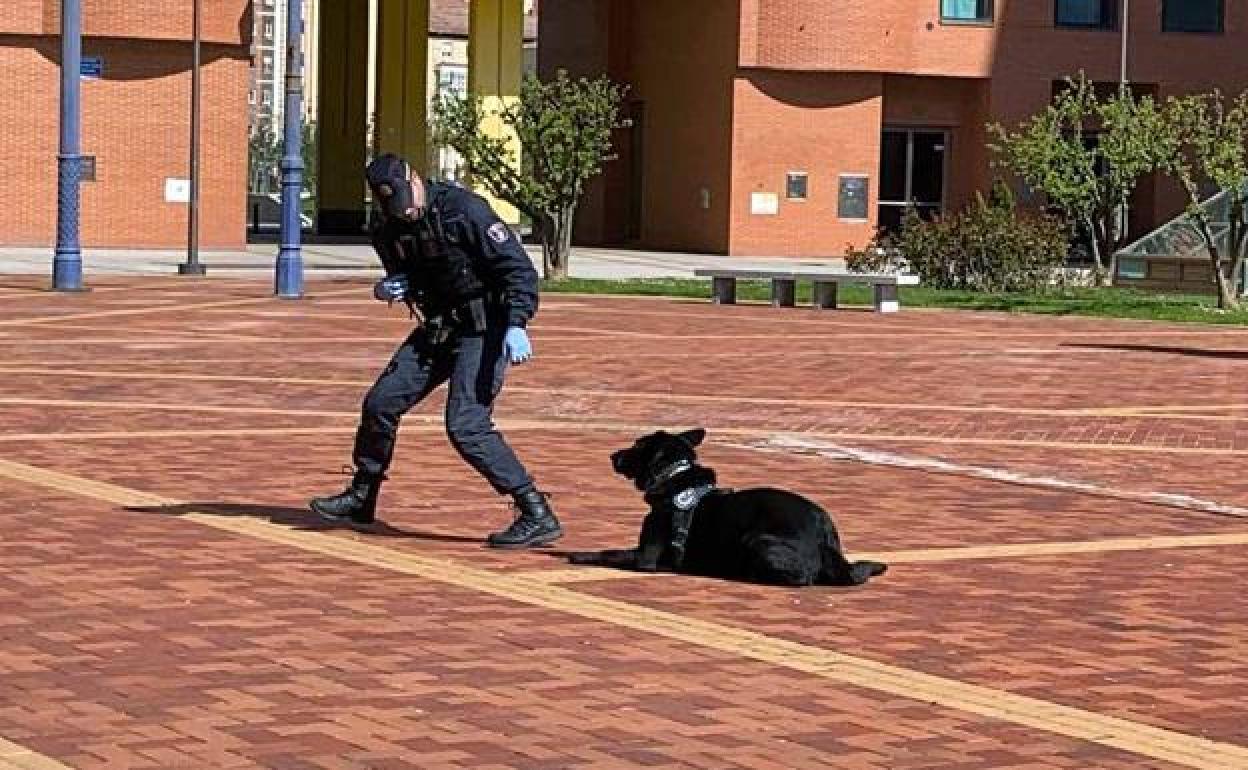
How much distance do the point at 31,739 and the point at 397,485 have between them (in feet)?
19.9

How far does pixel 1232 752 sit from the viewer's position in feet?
23.9

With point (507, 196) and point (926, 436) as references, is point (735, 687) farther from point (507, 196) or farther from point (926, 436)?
point (507, 196)

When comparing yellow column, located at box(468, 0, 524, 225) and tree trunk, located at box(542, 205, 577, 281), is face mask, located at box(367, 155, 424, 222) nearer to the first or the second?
tree trunk, located at box(542, 205, 577, 281)

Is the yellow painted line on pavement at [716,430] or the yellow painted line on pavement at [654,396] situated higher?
the yellow painted line on pavement at [654,396]

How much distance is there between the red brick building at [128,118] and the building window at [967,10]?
15.3 metres

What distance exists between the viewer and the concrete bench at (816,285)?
3133 cm

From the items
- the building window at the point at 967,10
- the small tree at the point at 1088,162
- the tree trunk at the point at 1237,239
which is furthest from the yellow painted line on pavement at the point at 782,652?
the building window at the point at 967,10

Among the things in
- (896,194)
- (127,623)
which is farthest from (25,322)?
(896,194)

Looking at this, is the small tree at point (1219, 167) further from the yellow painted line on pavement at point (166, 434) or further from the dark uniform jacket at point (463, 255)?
the dark uniform jacket at point (463, 255)

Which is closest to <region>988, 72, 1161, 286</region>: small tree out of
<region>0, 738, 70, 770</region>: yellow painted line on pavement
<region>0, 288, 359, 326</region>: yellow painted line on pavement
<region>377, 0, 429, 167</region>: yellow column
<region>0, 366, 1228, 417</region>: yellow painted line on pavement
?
<region>0, 288, 359, 326</region>: yellow painted line on pavement

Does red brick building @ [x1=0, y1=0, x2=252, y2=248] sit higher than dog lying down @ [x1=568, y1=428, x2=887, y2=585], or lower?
higher

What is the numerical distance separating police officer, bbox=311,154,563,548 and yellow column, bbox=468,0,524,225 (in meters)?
43.5

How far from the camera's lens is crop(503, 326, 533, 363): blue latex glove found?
34.2ft

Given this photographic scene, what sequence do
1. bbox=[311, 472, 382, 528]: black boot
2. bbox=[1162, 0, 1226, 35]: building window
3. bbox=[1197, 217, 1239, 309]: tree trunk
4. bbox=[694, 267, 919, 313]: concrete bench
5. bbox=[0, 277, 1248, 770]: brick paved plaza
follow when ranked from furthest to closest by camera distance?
bbox=[1162, 0, 1226, 35]: building window
bbox=[1197, 217, 1239, 309]: tree trunk
bbox=[694, 267, 919, 313]: concrete bench
bbox=[311, 472, 382, 528]: black boot
bbox=[0, 277, 1248, 770]: brick paved plaza
